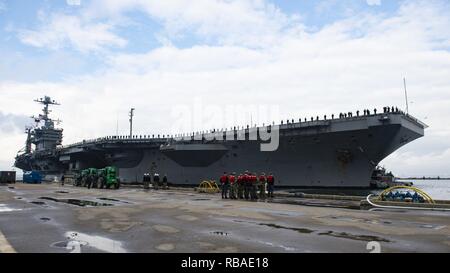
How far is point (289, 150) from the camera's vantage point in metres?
31.2

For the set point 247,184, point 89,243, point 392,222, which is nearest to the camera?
point 89,243

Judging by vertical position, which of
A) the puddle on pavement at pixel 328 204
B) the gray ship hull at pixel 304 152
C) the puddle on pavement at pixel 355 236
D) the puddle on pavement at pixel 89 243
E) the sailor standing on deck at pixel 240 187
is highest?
the gray ship hull at pixel 304 152

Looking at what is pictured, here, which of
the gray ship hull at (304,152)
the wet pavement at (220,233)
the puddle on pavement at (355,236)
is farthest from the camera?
the gray ship hull at (304,152)

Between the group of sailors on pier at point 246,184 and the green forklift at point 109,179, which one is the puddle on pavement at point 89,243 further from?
the green forklift at point 109,179

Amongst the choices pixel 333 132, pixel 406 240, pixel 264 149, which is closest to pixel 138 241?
pixel 406 240

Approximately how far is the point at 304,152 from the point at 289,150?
4.25ft

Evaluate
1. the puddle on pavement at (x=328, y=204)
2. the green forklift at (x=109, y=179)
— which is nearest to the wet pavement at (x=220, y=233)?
the puddle on pavement at (x=328, y=204)

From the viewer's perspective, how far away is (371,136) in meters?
26.6

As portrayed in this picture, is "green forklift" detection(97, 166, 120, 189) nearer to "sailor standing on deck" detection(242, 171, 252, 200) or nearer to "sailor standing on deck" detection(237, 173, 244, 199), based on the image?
"sailor standing on deck" detection(237, 173, 244, 199)

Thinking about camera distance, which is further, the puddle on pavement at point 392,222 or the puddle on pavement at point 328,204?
the puddle on pavement at point 328,204

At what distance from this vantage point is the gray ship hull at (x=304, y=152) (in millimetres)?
26562

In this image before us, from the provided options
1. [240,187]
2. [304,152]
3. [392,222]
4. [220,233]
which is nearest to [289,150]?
[304,152]

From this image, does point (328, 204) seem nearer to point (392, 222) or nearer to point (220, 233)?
point (392, 222)
